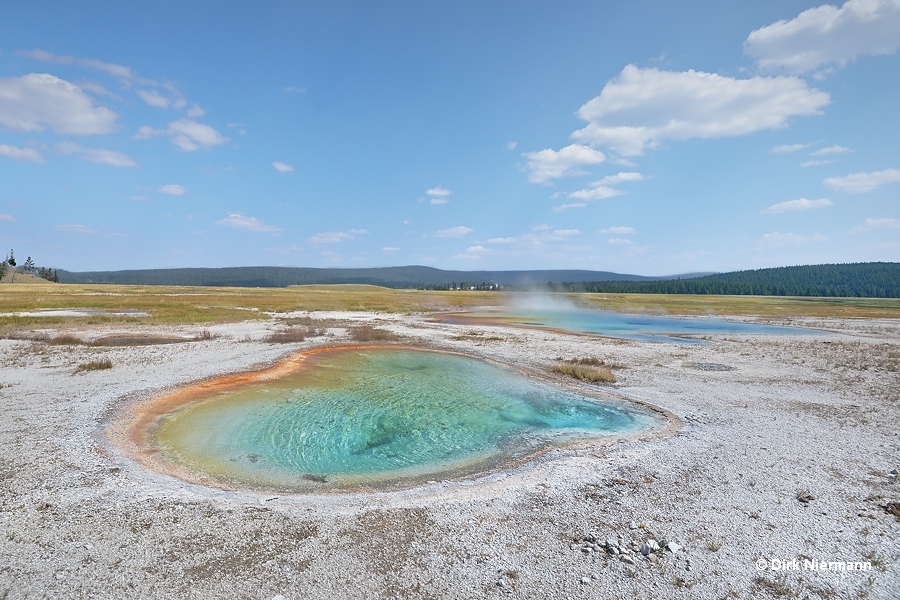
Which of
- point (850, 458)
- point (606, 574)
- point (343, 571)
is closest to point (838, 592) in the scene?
point (606, 574)

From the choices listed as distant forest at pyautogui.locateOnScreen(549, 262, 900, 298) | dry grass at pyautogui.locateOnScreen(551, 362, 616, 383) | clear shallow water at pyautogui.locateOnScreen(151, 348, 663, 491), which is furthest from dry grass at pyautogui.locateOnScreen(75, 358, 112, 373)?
distant forest at pyautogui.locateOnScreen(549, 262, 900, 298)

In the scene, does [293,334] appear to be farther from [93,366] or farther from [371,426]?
[371,426]

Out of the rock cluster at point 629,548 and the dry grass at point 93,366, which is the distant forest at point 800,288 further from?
the rock cluster at point 629,548

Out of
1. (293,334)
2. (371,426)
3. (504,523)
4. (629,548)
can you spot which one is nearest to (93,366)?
(293,334)

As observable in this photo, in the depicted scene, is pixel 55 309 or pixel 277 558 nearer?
pixel 277 558

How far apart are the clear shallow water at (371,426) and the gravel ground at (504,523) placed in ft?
4.15

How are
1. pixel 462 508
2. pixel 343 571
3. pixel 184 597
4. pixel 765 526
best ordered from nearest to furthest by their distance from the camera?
pixel 184 597 < pixel 343 571 < pixel 765 526 < pixel 462 508

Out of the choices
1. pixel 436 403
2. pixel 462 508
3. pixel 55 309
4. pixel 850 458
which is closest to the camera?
pixel 462 508

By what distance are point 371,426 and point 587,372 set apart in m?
10.9

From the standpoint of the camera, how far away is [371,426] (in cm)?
1380

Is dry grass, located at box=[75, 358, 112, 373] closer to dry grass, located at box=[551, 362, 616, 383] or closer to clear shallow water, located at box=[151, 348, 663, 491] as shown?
clear shallow water, located at box=[151, 348, 663, 491]

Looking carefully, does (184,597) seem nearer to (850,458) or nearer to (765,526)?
(765,526)

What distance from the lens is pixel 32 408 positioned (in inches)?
512

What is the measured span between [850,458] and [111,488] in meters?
16.2
